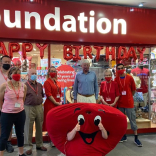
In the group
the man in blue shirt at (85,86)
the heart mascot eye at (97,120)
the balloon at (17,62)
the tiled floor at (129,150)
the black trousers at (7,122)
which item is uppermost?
the balloon at (17,62)

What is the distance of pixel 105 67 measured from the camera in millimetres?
4906

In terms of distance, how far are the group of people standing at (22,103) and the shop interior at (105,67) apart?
0.81m

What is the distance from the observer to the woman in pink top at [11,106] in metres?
2.82

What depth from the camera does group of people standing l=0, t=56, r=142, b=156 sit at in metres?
2.87

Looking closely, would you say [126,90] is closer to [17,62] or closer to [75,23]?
[75,23]

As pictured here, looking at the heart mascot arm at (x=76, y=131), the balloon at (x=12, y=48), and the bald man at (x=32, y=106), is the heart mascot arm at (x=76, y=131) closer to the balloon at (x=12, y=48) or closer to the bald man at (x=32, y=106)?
the bald man at (x=32, y=106)

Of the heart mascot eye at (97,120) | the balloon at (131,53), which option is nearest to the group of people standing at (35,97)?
the balloon at (131,53)

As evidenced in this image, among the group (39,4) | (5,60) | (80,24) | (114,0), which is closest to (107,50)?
(80,24)

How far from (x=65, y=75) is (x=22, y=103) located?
161 centimetres

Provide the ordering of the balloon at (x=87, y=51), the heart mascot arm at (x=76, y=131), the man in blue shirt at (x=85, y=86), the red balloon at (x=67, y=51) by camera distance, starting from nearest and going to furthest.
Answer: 1. the heart mascot arm at (x=76, y=131)
2. the man in blue shirt at (x=85, y=86)
3. the red balloon at (x=67, y=51)
4. the balloon at (x=87, y=51)

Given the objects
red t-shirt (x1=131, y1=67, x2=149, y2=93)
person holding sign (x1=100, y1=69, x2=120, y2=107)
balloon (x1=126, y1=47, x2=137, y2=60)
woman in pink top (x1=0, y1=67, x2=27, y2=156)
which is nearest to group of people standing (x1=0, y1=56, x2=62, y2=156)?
woman in pink top (x1=0, y1=67, x2=27, y2=156)

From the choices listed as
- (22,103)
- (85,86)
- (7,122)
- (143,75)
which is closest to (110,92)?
(85,86)

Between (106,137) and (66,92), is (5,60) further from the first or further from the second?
(106,137)

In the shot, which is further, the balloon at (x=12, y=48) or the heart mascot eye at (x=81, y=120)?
the balloon at (x=12, y=48)
